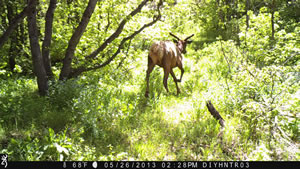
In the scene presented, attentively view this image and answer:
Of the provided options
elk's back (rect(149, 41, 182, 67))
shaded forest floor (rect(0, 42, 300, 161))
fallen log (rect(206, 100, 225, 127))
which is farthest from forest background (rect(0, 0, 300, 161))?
elk's back (rect(149, 41, 182, 67))

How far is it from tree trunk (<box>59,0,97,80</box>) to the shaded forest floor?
0.45m

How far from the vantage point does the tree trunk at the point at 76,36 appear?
4.90 m

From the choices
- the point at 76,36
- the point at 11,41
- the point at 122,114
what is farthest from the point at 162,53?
the point at 11,41

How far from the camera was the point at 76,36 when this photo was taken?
16.9ft

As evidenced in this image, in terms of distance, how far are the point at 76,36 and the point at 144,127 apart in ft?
8.97

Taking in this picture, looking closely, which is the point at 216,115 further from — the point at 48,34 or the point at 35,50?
the point at 48,34

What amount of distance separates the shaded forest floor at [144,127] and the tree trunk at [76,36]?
0.45 meters

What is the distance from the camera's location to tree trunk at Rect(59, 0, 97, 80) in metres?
4.90

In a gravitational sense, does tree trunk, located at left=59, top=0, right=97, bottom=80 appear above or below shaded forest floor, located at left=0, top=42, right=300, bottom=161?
above

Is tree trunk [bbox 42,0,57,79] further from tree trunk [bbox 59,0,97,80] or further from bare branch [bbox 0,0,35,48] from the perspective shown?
bare branch [bbox 0,0,35,48]

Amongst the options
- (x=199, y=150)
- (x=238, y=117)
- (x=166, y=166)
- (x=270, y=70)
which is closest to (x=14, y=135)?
(x=166, y=166)

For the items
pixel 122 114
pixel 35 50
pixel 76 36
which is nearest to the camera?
pixel 122 114

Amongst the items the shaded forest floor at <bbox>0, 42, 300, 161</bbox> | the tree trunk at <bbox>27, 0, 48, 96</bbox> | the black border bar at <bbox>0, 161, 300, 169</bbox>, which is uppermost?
the tree trunk at <bbox>27, 0, 48, 96</bbox>

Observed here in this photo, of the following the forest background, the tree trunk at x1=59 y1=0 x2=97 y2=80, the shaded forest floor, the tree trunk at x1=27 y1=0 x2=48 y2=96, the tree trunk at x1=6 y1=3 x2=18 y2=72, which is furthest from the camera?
the tree trunk at x1=6 y1=3 x2=18 y2=72
